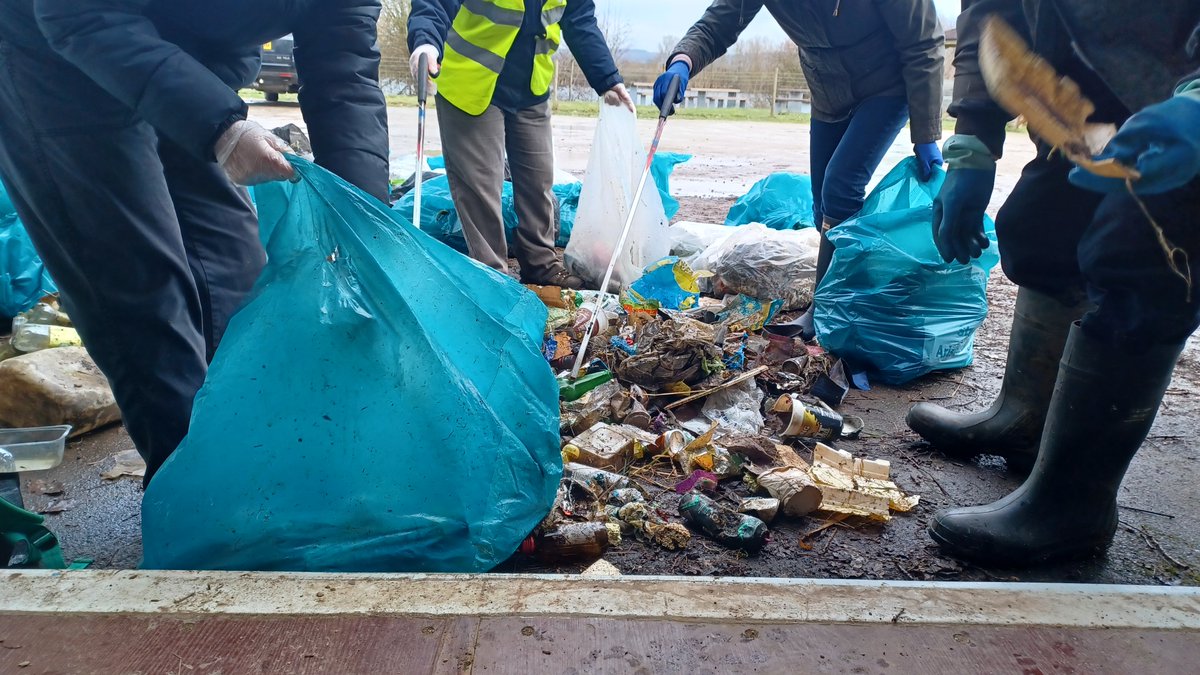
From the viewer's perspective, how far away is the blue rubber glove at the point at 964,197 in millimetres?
1957

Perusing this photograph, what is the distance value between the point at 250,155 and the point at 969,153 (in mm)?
1742

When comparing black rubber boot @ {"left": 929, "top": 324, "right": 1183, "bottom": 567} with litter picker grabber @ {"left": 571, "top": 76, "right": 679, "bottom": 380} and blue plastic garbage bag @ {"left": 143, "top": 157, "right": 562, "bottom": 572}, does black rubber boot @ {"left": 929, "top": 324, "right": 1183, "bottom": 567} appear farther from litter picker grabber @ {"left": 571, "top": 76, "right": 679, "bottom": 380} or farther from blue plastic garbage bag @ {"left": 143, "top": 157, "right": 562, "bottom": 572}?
litter picker grabber @ {"left": 571, "top": 76, "right": 679, "bottom": 380}

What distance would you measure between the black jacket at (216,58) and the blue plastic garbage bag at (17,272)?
6.65ft

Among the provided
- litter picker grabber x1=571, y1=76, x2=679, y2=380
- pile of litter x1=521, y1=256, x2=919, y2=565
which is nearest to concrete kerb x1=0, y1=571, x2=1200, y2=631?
pile of litter x1=521, y1=256, x2=919, y2=565

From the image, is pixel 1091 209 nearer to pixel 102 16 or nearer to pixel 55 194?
pixel 102 16

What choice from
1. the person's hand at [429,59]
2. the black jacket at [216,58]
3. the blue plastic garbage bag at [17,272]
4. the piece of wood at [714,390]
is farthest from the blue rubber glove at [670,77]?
the blue plastic garbage bag at [17,272]

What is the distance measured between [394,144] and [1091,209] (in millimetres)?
8472

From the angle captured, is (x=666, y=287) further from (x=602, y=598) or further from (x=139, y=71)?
(x=139, y=71)

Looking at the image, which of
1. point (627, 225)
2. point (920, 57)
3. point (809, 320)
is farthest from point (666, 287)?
point (920, 57)

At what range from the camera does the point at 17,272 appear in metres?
3.29

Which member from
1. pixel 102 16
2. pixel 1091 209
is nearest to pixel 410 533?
pixel 102 16

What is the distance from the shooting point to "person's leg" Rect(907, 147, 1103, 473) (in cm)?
184

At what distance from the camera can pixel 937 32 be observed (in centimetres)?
293

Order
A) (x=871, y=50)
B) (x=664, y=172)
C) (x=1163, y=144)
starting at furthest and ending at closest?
(x=664, y=172), (x=871, y=50), (x=1163, y=144)
